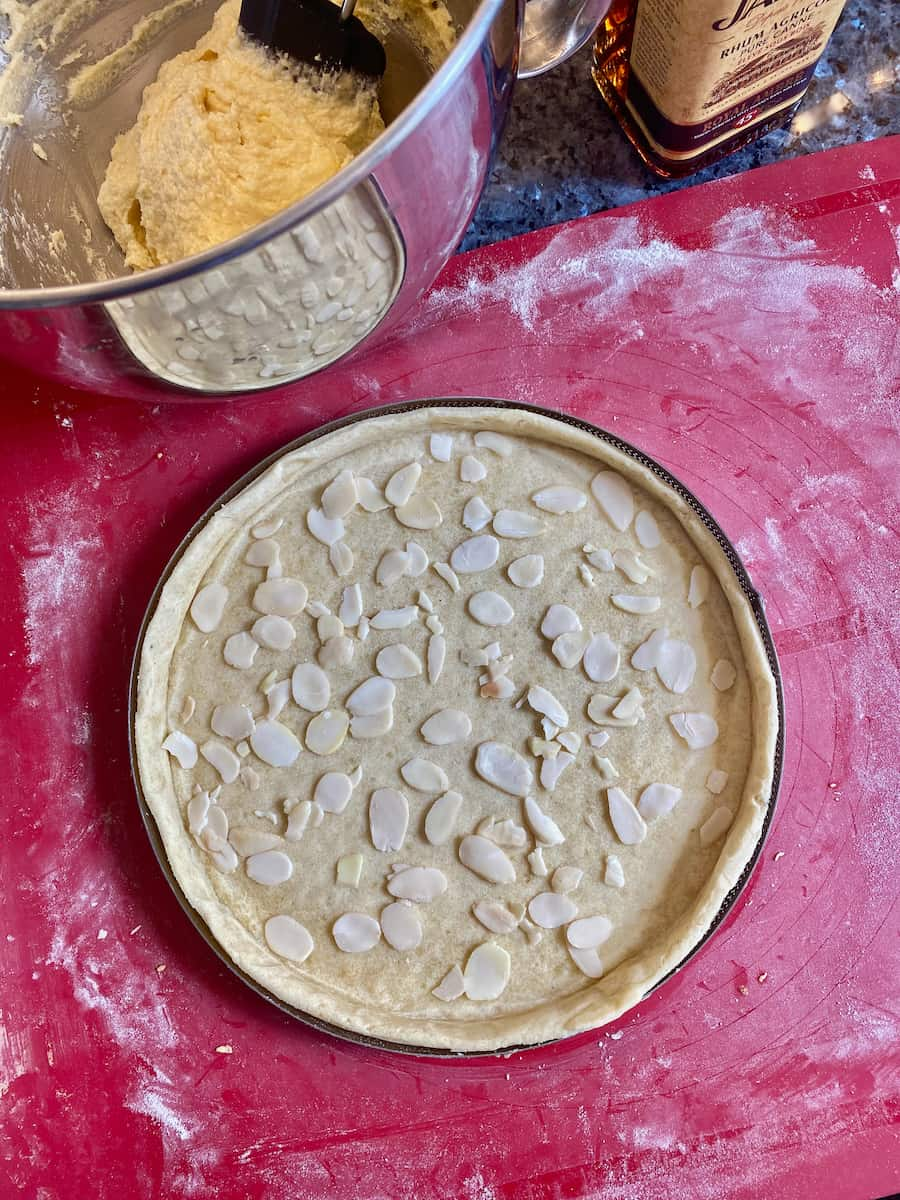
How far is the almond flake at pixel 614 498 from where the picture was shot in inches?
32.8

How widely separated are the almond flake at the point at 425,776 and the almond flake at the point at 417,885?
0.23 feet

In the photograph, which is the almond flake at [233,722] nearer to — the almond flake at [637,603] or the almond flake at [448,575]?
the almond flake at [448,575]

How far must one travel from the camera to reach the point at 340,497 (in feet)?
2.76

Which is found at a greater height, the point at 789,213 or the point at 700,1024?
the point at 789,213

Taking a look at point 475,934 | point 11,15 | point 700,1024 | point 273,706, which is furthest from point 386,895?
point 11,15

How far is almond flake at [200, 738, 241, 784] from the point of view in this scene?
820mm

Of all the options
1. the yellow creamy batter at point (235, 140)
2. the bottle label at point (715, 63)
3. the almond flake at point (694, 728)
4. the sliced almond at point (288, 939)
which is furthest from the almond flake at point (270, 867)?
the bottle label at point (715, 63)

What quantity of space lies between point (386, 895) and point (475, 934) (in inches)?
3.2

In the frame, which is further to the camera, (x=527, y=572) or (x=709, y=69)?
(x=527, y=572)

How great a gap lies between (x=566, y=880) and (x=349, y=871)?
0.60 feet

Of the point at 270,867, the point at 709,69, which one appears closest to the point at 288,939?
the point at 270,867

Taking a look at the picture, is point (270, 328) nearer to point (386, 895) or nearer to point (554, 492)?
point (554, 492)

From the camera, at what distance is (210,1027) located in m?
0.84

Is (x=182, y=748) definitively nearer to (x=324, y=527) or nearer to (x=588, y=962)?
(x=324, y=527)
